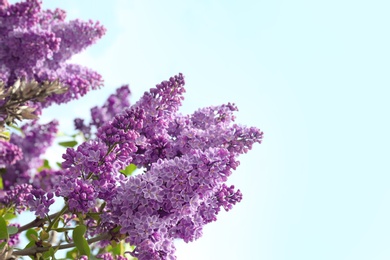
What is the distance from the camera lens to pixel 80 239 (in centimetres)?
263

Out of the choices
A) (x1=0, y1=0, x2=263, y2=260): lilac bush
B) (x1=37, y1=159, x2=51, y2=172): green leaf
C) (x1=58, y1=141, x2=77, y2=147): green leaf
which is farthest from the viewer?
(x1=37, y1=159, x2=51, y2=172): green leaf

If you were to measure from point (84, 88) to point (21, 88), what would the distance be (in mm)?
2253

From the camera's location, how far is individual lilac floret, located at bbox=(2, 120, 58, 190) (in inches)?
216

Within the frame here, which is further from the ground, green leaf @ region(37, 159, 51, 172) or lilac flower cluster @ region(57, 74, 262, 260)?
green leaf @ region(37, 159, 51, 172)

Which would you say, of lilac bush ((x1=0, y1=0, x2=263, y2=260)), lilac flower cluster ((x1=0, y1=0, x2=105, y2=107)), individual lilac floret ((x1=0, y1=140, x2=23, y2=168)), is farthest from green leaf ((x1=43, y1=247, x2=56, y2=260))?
individual lilac floret ((x1=0, y1=140, x2=23, y2=168))

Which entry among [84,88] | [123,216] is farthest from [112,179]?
[84,88]

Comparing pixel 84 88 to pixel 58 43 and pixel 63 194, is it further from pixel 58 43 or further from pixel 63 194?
pixel 63 194

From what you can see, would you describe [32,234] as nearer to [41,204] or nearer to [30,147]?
[41,204]

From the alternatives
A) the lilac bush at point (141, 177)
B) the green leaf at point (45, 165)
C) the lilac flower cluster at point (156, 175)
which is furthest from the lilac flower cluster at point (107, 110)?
the lilac flower cluster at point (156, 175)

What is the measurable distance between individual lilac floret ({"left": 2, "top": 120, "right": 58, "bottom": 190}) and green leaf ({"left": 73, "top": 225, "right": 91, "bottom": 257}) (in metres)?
2.98

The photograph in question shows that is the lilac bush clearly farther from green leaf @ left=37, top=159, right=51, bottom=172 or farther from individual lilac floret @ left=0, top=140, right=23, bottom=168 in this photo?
green leaf @ left=37, top=159, right=51, bottom=172

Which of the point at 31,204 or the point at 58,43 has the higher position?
A: the point at 58,43

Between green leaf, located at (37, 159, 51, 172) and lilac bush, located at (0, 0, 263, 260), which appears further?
green leaf, located at (37, 159, 51, 172)

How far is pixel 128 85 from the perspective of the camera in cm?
551
